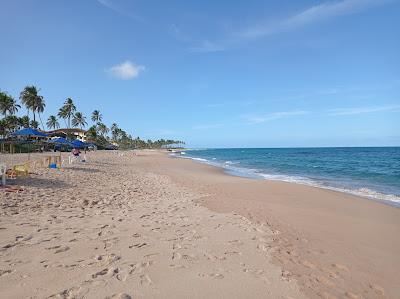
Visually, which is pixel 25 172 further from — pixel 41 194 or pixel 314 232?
pixel 314 232

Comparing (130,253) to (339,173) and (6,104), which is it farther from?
(6,104)

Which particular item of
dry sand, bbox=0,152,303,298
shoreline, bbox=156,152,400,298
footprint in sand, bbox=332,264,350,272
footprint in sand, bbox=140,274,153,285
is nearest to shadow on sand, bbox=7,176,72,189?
dry sand, bbox=0,152,303,298

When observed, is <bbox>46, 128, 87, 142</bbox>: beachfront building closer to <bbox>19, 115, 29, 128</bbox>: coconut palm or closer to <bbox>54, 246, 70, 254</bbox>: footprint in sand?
<bbox>19, 115, 29, 128</bbox>: coconut palm

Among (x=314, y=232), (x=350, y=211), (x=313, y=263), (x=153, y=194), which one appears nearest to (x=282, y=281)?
(x=313, y=263)

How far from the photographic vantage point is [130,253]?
15.8 ft

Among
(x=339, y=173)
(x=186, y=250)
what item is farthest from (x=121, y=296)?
(x=339, y=173)

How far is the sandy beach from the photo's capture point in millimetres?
3803

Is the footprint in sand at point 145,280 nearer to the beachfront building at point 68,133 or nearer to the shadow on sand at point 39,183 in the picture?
the shadow on sand at point 39,183

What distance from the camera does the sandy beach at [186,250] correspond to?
380 centimetres

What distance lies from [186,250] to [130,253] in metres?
0.97

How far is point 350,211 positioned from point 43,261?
9.41 metres

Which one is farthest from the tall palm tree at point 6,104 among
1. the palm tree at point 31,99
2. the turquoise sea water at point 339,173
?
the turquoise sea water at point 339,173

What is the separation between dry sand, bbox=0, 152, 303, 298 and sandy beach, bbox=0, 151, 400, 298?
0.02 metres

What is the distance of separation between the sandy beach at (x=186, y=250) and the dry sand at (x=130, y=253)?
16mm
